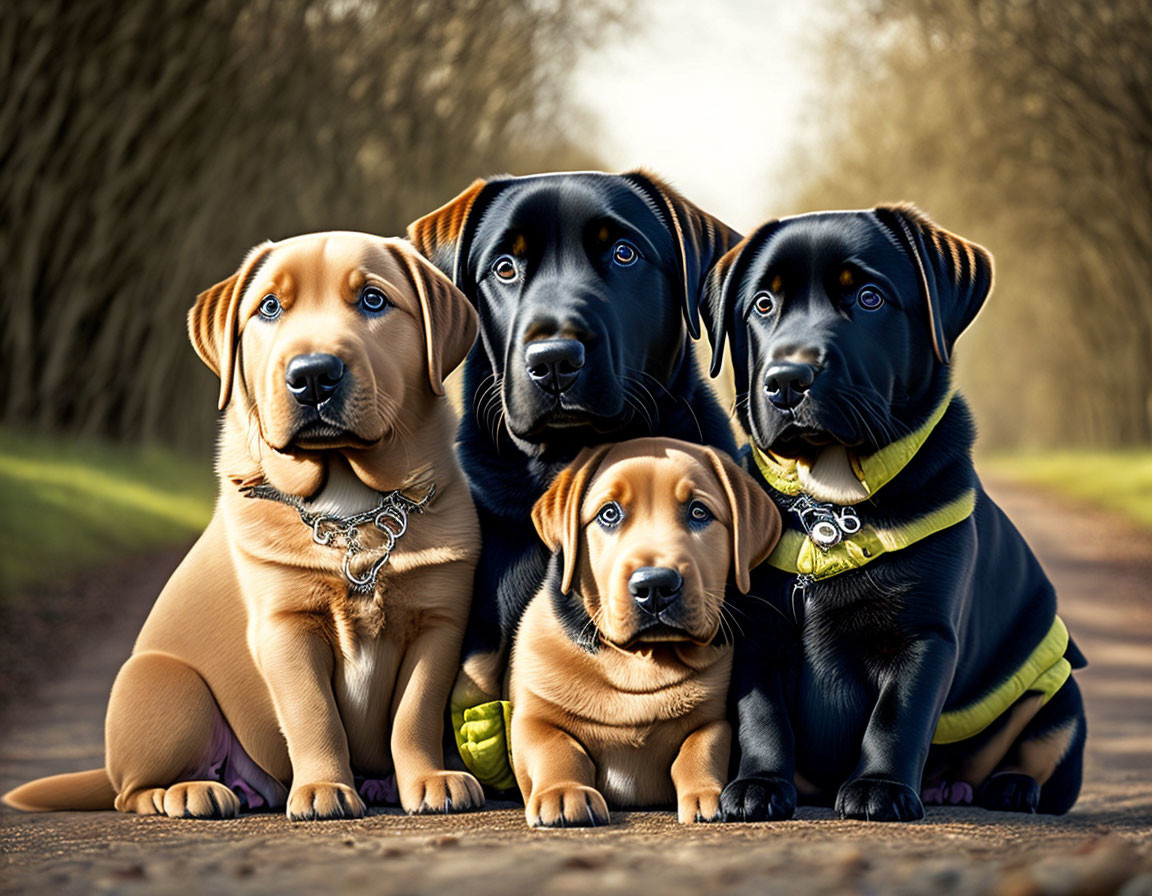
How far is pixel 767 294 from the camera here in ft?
14.1

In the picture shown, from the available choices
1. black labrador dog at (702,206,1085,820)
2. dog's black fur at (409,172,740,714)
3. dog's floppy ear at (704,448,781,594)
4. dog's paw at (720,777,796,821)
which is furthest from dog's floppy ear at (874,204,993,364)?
dog's paw at (720,777,796,821)

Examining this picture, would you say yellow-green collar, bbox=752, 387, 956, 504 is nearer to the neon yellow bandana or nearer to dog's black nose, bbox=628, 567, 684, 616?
dog's black nose, bbox=628, 567, 684, 616

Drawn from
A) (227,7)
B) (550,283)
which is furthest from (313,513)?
(227,7)

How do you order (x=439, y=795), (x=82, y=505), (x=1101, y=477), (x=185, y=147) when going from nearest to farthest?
(x=439, y=795) < (x=82, y=505) < (x=185, y=147) < (x=1101, y=477)

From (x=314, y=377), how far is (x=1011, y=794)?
2.69 meters

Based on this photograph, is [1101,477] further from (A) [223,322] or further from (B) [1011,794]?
(A) [223,322]

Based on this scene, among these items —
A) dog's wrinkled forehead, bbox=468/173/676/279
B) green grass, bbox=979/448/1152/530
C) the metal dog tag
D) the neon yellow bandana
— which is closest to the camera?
the metal dog tag

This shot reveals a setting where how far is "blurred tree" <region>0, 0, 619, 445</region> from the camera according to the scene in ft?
55.4

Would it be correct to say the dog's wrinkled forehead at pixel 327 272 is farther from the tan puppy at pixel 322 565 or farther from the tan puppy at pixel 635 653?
the tan puppy at pixel 635 653

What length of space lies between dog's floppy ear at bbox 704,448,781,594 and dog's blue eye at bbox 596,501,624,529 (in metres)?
0.34

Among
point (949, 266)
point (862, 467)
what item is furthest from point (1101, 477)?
point (862, 467)

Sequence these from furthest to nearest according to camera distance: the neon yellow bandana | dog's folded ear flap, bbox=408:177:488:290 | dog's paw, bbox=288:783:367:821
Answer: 1. dog's folded ear flap, bbox=408:177:488:290
2. the neon yellow bandana
3. dog's paw, bbox=288:783:367:821

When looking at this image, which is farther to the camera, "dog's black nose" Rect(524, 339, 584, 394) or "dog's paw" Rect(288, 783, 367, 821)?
"dog's black nose" Rect(524, 339, 584, 394)

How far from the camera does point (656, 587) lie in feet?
12.7
